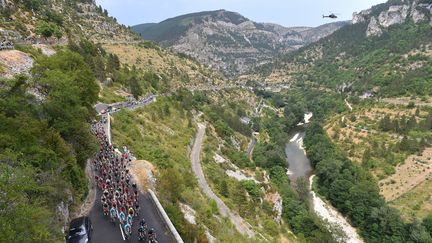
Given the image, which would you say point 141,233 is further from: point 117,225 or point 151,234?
point 117,225

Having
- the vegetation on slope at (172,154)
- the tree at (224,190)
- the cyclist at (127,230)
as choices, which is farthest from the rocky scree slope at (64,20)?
the cyclist at (127,230)

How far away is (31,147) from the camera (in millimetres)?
21078

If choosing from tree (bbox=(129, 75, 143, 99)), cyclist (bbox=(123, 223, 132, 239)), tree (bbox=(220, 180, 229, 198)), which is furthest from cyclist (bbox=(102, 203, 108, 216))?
tree (bbox=(129, 75, 143, 99))

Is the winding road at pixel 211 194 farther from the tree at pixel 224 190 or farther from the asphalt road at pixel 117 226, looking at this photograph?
the asphalt road at pixel 117 226

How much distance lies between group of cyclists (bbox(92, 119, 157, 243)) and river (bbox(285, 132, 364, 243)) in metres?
41.2

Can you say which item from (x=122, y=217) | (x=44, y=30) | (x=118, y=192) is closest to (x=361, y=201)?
(x=118, y=192)

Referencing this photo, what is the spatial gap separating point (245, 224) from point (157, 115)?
31033mm

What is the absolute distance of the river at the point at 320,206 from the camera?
59.7 metres

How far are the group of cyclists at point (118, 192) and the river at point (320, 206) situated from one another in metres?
41.2

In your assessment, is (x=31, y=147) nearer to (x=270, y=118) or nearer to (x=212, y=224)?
(x=212, y=224)

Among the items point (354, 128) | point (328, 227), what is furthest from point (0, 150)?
point (354, 128)

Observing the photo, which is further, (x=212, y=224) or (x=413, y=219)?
(x=413, y=219)

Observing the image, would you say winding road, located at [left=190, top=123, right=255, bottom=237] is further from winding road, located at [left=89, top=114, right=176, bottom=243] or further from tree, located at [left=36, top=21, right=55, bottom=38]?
tree, located at [left=36, top=21, right=55, bottom=38]

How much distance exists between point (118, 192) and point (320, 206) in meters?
55.3
